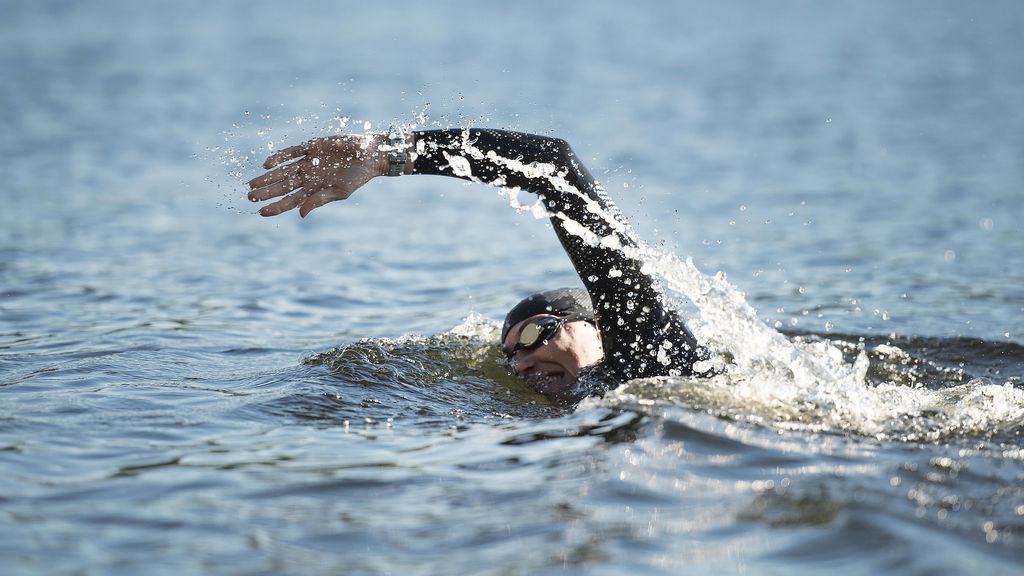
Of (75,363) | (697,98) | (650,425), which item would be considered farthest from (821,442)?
(697,98)

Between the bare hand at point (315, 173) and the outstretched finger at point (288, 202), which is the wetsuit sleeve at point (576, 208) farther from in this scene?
the outstretched finger at point (288, 202)

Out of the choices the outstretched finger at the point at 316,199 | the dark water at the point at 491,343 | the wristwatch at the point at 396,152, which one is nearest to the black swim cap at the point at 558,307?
the dark water at the point at 491,343

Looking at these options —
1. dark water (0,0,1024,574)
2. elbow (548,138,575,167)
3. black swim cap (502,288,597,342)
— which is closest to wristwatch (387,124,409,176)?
dark water (0,0,1024,574)

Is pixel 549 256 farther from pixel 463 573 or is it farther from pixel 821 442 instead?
pixel 463 573

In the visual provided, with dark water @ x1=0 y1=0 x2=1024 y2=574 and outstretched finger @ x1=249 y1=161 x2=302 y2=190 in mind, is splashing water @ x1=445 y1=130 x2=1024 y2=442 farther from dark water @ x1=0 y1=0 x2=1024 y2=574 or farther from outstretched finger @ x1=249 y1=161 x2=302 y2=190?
outstretched finger @ x1=249 y1=161 x2=302 y2=190

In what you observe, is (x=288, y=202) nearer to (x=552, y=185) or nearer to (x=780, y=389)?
(x=552, y=185)

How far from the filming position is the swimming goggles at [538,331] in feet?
18.6

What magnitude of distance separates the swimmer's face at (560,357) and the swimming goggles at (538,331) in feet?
0.04

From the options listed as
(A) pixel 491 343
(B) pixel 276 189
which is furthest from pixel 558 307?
(B) pixel 276 189

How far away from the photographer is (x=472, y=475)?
14.2 feet

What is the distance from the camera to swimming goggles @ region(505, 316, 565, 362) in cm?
566

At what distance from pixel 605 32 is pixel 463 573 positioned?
96.1 feet

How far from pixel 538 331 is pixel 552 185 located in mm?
1000

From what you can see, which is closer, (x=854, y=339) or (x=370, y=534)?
(x=370, y=534)
